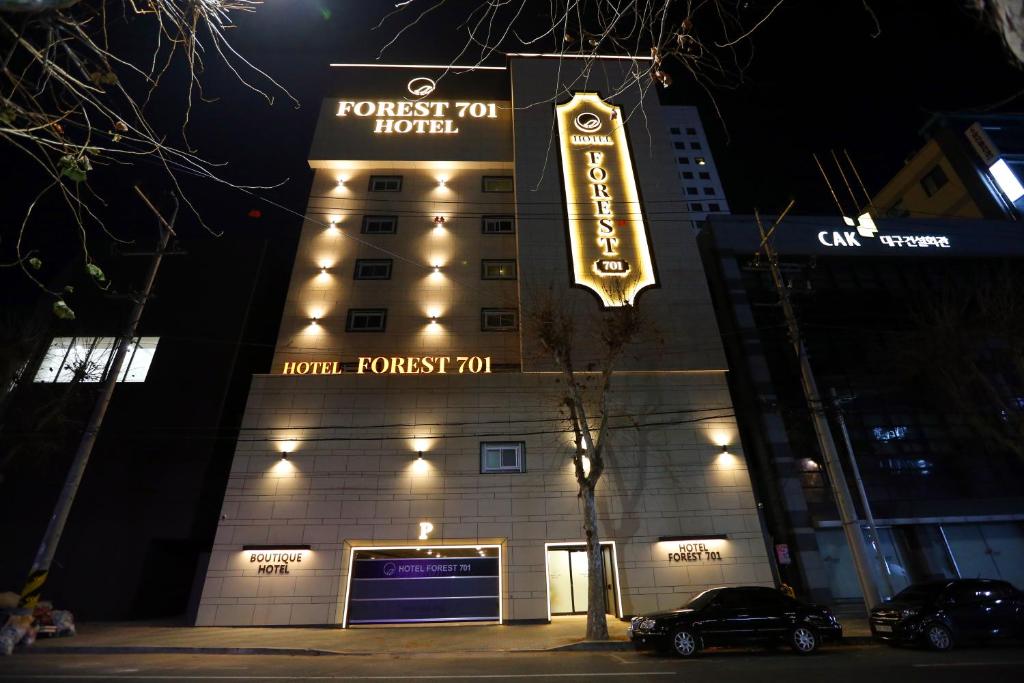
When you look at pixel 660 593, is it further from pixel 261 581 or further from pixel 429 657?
pixel 261 581

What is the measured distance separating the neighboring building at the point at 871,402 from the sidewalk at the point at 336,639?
558 cm

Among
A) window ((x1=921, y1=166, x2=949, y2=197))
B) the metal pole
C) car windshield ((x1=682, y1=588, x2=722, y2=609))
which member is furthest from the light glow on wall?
car windshield ((x1=682, y1=588, x2=722, y2=609))

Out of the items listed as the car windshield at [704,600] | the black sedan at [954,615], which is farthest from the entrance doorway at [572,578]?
the black sedan at [954,615]

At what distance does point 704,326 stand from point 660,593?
10.4 meters

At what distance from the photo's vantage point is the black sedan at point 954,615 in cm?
1047

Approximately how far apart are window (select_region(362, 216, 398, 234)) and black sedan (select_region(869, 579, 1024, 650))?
2194 cm

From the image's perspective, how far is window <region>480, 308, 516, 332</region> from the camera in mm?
20578

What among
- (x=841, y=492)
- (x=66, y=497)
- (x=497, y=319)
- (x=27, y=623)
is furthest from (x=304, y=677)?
(x=497, y=319)

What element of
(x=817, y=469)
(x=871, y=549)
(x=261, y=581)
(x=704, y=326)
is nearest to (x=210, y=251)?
(x=261, y=581)

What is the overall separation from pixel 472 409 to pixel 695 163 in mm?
50556

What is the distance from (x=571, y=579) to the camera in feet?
56.1

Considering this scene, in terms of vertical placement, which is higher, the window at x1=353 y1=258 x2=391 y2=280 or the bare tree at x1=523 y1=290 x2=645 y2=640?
the window at x1=353 y1=258 x2=391 y2=280

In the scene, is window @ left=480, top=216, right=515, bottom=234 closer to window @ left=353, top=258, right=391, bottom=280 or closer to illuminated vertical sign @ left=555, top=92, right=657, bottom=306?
illuminated vertical sign @ left=555, top=92, right=657, bottom=306

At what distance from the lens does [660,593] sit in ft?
52.1
